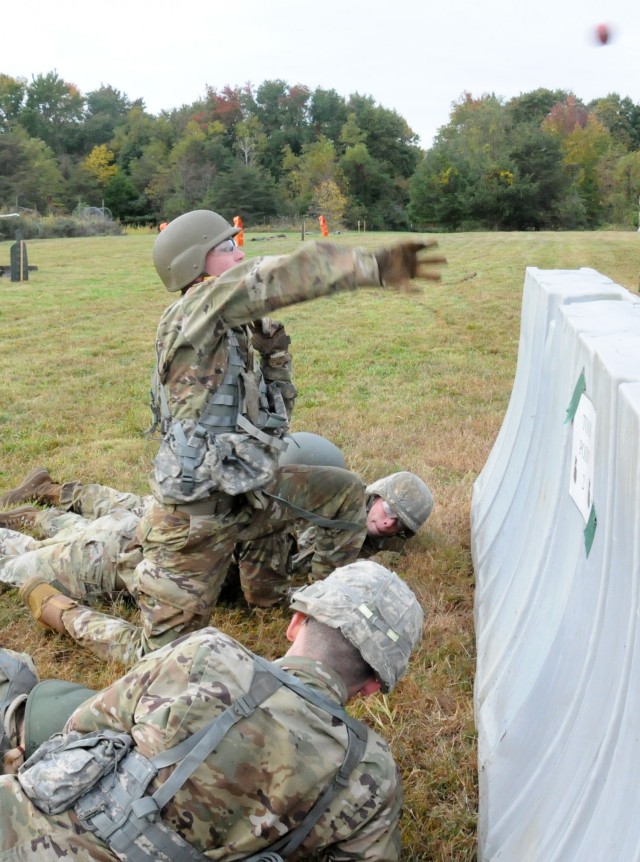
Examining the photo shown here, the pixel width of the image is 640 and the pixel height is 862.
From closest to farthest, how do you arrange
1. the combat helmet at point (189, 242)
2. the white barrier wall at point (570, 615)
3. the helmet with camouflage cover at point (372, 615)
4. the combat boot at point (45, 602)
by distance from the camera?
1. the white barrier wall at point (570, 615)
2. the helmet with camouflage cover at point (372, 615)
3. the combat helmet at point (189, 242)
4. the combat boot at point (45, 602)

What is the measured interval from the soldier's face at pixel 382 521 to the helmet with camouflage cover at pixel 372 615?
2.68 meters

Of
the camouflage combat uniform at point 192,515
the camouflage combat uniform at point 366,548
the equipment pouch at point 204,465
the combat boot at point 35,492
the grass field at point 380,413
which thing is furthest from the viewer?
the combat boot at point 35,492

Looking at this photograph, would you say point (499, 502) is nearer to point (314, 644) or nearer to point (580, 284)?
point (580, 284)

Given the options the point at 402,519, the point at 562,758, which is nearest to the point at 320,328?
the point at 402,519

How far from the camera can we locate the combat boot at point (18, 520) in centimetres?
634

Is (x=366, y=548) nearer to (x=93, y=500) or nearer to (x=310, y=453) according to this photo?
(x=310, y=453)

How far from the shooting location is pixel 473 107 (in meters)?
84.1

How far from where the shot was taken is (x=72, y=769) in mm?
2660

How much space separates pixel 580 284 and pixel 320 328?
10.6 meters

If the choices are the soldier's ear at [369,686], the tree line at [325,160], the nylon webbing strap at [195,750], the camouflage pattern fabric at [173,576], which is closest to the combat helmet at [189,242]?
the camouflage pattern fabric at [173,576]

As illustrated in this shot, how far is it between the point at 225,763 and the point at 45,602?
2.80 m

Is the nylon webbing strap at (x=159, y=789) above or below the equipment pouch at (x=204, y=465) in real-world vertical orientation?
below

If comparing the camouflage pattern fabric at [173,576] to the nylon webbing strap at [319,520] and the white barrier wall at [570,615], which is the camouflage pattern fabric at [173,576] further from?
the white barrier wall at [570,615]

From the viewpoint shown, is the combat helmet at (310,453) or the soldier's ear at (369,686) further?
the combat helmet at (310,453)
